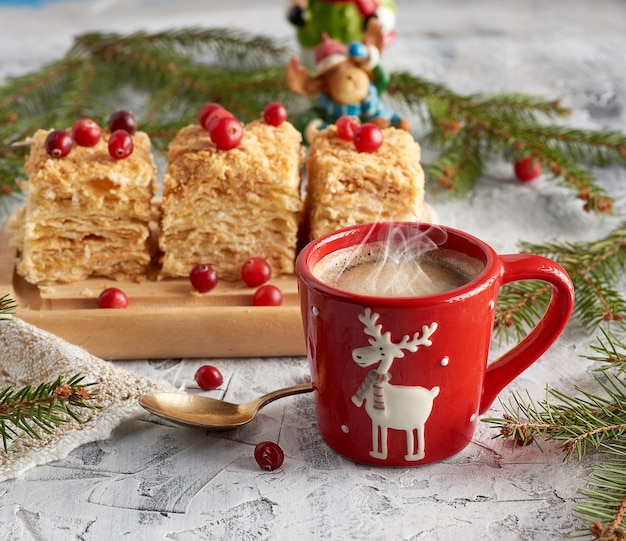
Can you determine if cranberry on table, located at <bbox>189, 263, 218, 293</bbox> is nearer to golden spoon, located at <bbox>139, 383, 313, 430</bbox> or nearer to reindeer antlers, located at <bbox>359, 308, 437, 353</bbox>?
golden spoon, located at <bbox>139, 383, 313, 430</bbox>

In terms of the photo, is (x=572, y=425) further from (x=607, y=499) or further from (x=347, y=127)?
(x=347, y=127)

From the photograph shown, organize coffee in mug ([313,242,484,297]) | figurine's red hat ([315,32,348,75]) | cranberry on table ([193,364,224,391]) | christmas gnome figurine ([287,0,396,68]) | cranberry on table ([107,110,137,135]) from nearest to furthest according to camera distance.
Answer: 1. coffee in mug ([313,242,484,297])
2. cranberry on table ([193,364,224,391])
3. cranberry on table ([107,110,137,135])
4. figurine's red hat ([315,32,348,75])
5. christmas gnome figurine ([287,0,396,68])

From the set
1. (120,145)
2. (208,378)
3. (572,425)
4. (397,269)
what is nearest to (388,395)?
(397,269)

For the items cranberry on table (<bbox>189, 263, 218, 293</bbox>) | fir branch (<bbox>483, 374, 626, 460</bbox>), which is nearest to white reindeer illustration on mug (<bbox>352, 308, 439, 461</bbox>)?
fir branch (<bbox>483, 374, 626, 460</bbox>)

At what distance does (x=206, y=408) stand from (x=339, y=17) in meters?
1.70

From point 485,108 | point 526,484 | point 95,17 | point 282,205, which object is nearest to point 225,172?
point 282,205

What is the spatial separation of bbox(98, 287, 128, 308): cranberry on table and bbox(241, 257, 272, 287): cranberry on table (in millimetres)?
281

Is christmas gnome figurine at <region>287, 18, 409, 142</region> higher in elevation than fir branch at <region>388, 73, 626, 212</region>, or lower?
higher

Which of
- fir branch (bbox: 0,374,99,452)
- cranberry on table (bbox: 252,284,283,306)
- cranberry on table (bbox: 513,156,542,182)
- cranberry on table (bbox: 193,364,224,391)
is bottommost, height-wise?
cranberry on table (bbox: 513,156,542,182)

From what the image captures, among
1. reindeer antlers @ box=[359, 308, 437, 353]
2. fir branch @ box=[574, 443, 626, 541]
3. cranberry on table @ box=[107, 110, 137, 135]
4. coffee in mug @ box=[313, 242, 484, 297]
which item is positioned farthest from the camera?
cranberry on table @ box=[107, 110, 137, 135]

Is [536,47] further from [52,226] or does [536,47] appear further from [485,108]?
[52,226]

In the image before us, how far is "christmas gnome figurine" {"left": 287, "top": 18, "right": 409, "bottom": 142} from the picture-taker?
2.69 metres

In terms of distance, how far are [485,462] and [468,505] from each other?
127 millimetres

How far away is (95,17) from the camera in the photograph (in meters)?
4.74
